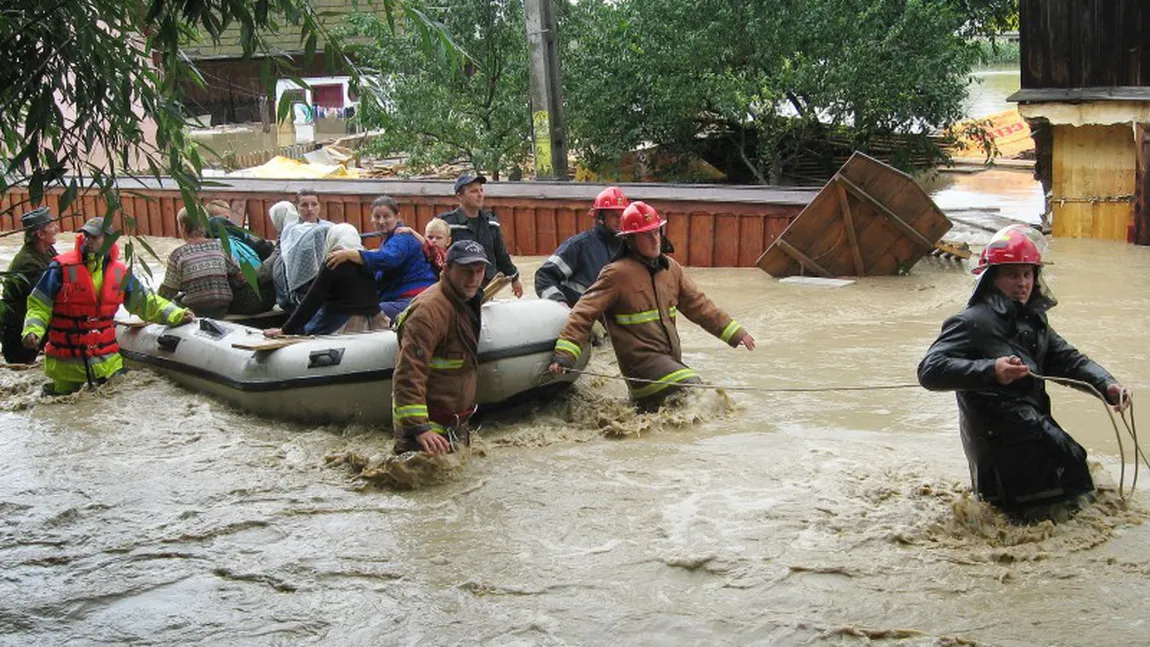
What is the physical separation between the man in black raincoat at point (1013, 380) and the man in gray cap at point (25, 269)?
5.98m

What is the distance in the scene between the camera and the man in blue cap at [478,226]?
9.80m

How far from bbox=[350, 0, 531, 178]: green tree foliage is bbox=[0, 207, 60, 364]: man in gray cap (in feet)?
31.3

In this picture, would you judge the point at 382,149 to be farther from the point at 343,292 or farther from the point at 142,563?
the point at 142,563

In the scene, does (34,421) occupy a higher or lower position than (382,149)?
lower

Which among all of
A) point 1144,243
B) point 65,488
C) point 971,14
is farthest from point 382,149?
point 65,488

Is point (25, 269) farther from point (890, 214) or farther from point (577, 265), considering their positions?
point (890, 214)

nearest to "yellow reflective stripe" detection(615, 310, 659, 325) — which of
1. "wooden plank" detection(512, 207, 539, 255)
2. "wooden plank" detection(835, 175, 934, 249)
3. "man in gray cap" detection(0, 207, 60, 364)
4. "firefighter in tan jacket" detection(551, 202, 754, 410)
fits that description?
"firefighter in tan jacket" detection(551, 202, 754, 410)

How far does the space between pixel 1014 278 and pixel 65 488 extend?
572 centimetres

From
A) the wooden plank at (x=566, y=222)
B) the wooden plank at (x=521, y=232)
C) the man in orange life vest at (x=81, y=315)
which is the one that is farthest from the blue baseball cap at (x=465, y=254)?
the wooden plank at (x=521, y=232)

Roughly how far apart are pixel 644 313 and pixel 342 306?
7.36ft

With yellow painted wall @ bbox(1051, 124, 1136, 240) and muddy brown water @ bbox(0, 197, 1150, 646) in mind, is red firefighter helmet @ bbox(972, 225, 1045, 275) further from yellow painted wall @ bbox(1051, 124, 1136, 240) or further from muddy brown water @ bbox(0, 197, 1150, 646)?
yellow painted wall @ bbox(1051, 124, 1136, 240)

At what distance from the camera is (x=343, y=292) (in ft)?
28.9

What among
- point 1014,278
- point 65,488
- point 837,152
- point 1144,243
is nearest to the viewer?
point 1014,278

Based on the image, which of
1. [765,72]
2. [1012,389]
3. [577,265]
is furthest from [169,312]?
[765,72]
